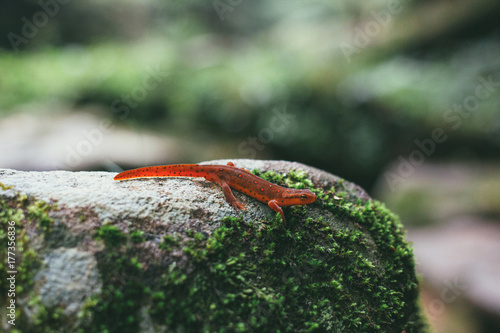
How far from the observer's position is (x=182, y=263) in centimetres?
284

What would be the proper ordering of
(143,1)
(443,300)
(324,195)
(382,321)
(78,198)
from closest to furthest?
(78,198), (382,321), (324,195), (443,300), (143,1)

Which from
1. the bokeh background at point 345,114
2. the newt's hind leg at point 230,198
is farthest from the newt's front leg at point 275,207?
the bokeh background at point 345,114

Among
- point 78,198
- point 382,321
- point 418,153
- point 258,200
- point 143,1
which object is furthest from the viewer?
point 143,1

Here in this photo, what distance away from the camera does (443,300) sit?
24.1 feet

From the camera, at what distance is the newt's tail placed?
3.70 metres

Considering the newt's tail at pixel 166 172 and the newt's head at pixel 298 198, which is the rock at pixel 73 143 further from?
the newt's head at pixel 298 198

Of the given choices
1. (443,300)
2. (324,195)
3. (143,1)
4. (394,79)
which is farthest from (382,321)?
(143,1)

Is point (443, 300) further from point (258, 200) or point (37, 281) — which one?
point (37, 281)

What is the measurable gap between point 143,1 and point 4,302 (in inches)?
742

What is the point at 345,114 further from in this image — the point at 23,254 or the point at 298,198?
the point at 23,254

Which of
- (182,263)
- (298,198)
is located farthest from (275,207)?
(182,263)

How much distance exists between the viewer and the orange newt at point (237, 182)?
3705mm

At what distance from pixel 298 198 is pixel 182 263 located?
60.5 inches

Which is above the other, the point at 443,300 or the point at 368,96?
the point at 368,96
